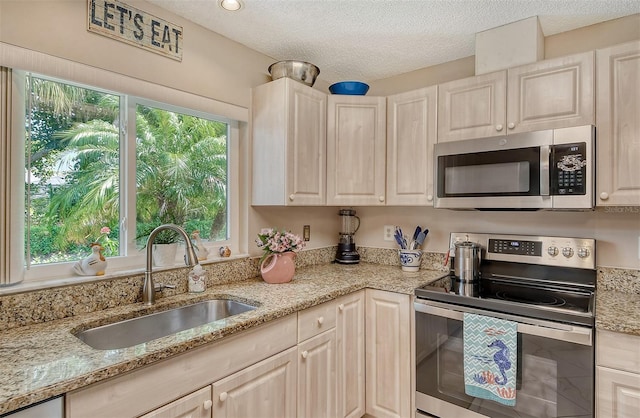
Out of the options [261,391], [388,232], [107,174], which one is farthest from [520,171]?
[107,174]

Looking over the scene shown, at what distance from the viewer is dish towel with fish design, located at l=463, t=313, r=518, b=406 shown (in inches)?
61.7

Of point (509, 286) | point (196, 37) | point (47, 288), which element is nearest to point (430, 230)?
point (509, 286)

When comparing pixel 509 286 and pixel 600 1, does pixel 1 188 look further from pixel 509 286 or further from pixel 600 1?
pixel 600 1

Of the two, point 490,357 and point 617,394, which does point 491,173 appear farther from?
point 617,394

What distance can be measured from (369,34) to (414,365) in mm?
1875

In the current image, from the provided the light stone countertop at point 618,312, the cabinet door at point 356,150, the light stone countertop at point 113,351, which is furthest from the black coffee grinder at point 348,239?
the light stone countertop at point 618,312

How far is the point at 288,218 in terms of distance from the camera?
8.20 feet

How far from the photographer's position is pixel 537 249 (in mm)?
2035

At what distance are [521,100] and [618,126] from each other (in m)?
0.44

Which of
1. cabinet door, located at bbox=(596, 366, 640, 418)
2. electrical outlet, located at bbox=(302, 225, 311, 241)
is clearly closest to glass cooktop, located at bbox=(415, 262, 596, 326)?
cabinet door, located at bbox=(596, 366, 640, 418)

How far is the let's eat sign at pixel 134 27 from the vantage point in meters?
1.54

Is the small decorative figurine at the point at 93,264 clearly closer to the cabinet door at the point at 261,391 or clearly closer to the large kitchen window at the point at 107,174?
the large kitchen window at the point at 107,174

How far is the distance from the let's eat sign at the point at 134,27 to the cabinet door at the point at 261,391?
1.56 m

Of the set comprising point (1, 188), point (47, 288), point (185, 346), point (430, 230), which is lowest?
point (185, 346)
